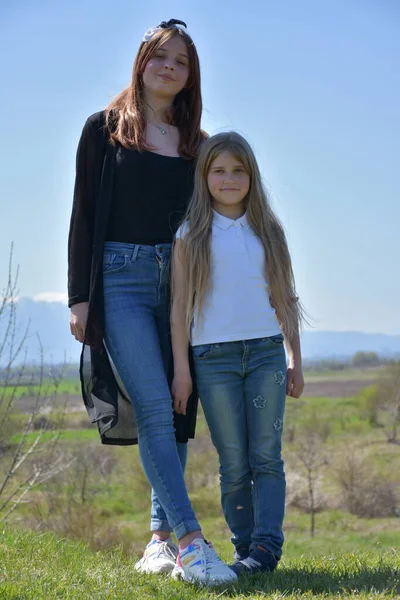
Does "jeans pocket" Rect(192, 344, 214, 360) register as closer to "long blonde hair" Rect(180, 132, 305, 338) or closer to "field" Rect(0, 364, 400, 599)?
"long blonde hair" Rect(180, 132, 305, 338)

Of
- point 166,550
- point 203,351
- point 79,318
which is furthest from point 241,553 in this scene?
point 79,318

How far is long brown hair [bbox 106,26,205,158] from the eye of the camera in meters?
4.08

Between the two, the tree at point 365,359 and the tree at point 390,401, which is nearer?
the tree at point 390,401

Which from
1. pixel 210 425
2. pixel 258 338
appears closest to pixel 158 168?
pixel 258 338

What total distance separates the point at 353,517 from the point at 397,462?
854cm

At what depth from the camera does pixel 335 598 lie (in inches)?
130

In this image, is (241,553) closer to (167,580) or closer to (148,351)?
(167,580)

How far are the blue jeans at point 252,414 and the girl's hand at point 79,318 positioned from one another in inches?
20.4

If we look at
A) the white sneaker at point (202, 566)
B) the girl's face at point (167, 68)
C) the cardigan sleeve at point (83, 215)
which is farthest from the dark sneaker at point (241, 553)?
the girl's face at point (167, 68)

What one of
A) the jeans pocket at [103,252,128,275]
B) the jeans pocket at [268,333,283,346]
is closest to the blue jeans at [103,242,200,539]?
the jeans pocket at [103,252,128,275]

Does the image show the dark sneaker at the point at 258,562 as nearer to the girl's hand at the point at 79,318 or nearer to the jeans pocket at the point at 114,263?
the girl's hand at the point at 79,318

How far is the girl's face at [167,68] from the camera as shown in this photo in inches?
162

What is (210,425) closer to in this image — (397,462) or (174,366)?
(174,366)

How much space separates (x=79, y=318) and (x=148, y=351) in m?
0.38
